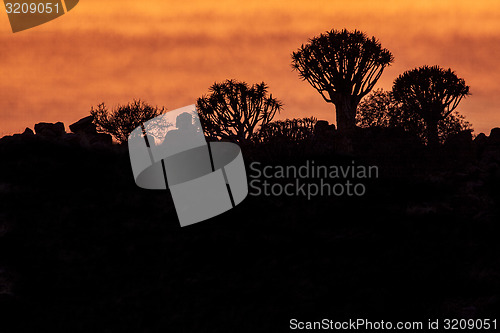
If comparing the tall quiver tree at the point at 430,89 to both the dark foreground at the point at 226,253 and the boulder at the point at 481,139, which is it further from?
the dark foreground at the point at 226,253

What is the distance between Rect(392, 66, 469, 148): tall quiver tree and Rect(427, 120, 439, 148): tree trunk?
10.0 ft

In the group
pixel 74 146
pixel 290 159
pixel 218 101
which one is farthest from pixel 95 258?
pixel 218 101

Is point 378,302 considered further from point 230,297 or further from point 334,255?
point 230,297

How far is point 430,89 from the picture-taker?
142 ft

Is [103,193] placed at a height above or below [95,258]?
above

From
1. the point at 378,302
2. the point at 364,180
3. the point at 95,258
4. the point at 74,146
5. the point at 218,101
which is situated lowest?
the point at 378,302

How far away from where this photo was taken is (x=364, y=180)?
2108cm

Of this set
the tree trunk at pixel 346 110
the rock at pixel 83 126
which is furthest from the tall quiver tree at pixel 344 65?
the rock at pixel 83 126

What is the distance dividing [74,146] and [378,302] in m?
11.7

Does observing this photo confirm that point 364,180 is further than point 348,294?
Yes

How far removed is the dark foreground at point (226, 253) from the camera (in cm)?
1465

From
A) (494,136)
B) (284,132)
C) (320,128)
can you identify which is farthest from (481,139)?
(284,132)

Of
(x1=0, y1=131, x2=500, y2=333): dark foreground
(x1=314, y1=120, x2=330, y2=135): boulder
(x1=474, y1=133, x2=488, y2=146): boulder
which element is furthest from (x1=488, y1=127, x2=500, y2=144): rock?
(x1=0, y1=131, x2=500, y2=333): dark foreground

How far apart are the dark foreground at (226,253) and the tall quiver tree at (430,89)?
21708mm
